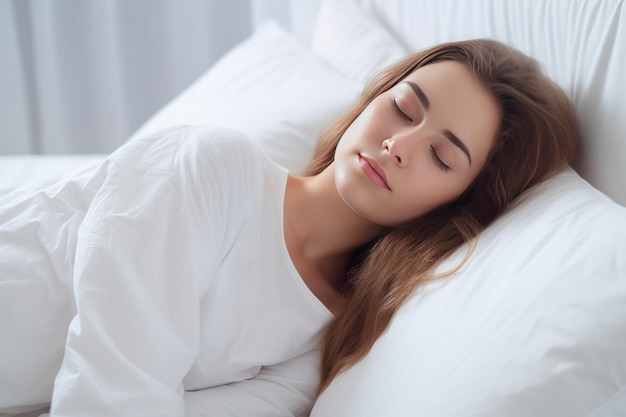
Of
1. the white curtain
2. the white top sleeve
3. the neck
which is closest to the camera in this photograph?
the white top sleeve

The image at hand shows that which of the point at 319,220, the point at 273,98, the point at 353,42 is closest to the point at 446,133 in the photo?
the point at 319,220

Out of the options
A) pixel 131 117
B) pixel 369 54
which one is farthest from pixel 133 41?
pixel 369 54

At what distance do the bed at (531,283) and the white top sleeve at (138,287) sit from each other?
232 millimetres

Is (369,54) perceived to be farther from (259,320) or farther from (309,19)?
(259,320)

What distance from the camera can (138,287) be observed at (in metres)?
0.89

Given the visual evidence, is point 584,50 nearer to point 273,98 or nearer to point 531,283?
point 531,283

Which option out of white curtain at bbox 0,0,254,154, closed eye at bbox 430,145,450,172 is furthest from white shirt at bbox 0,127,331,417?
white curtain at bbox 0,0,254,154

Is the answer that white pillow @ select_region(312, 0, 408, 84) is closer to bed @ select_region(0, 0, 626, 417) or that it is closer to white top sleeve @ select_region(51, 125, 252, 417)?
bed @ select_region(0, 0, 626, 417)

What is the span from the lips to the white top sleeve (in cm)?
22

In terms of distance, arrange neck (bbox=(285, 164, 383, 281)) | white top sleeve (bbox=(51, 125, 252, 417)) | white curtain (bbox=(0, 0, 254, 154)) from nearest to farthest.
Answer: white top sleeve (bbox=(51, 125, 252, 417))
neck (bbox=(285, 164, 383, 281))
white curtain (bbox=(0, 0, 254, 154))

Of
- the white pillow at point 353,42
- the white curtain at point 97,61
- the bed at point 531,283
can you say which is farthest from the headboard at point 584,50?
the white curtain at point 97,61

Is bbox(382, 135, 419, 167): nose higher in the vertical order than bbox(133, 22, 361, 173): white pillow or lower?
higher

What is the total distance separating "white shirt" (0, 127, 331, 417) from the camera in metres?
0.86

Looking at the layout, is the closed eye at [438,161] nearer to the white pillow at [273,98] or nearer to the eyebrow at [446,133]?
the eyebrow at [446,133]
